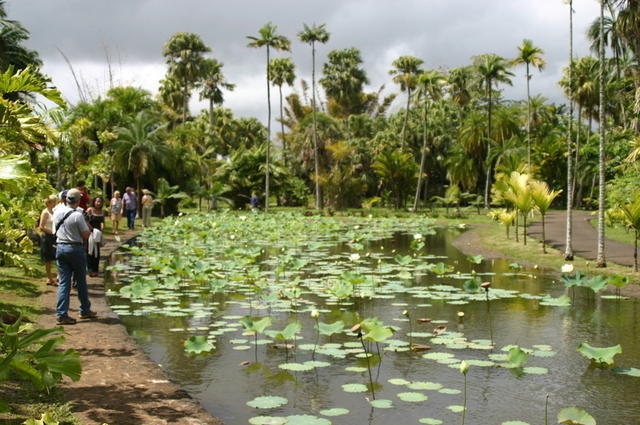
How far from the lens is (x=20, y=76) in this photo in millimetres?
4758

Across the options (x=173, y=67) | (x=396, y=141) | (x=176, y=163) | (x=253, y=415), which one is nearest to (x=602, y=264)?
(x=253, y=415)

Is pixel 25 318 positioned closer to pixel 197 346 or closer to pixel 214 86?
pixel 197 346

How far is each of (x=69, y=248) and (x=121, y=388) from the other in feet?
9.92

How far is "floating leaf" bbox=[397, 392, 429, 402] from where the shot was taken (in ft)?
17.3

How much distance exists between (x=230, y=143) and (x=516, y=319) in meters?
47.0

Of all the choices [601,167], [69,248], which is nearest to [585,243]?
[601,167]

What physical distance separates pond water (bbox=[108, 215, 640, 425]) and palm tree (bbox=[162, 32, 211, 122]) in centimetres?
3824

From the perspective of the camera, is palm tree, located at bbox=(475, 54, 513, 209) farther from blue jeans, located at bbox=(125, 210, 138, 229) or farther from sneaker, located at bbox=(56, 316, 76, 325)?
sneaker, located at bbox=(56, 316, 76, 325)

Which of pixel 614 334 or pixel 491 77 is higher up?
pixel 491 77

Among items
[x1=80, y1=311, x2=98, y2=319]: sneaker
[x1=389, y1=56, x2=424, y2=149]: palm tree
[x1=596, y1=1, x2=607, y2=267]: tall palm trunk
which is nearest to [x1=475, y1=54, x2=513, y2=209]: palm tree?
[x1=389, y1=56, x2=424, y2=149]: palm tree

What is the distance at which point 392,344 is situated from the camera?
7070 millimetres

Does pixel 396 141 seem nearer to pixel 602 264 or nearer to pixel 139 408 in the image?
pixel 602 264

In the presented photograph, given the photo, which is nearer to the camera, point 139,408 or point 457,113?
point 139,408

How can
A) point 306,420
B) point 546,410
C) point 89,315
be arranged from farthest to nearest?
point 89,315 → point 546,410 → point 306,420
